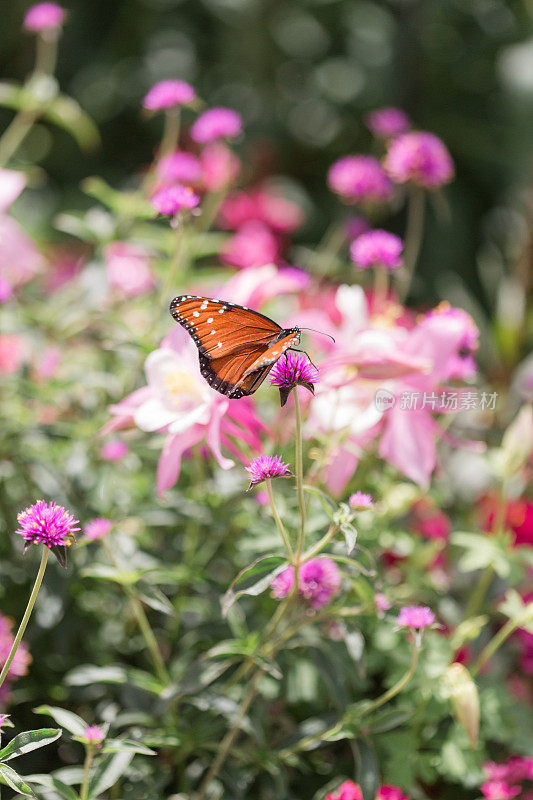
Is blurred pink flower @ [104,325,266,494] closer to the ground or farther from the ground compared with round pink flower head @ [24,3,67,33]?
closer to the ground

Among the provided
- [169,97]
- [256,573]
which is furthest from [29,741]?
[169,97]

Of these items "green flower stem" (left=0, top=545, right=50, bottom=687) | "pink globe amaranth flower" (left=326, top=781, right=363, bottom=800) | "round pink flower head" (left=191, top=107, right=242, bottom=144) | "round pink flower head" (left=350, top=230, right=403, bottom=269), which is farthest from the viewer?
"round pink flower head" (left=191, top=107, right=242, bottom=144)

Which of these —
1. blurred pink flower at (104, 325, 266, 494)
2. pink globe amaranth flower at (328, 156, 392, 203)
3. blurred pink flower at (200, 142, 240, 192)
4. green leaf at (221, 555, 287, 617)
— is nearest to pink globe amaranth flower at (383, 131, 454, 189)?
pink globe amaranth flower at (328, 156, 392, 203)

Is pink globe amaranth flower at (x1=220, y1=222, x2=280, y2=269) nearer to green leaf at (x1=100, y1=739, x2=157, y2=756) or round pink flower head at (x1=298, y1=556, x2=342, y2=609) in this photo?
round pink flower head at (x1=298, y1=556, x2=342, y2=609)

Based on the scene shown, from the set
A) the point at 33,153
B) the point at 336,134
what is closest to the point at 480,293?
the point at 336,134

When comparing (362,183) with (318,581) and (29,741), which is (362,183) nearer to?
(318,581)

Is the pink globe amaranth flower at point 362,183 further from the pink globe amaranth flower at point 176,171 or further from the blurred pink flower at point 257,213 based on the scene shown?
the blurred pink flower at point 257,213

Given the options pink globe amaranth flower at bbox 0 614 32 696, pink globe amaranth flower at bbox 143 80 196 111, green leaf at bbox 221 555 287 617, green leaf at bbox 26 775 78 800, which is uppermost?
pink globe amaranth flower at bbox 143 80 196 111
